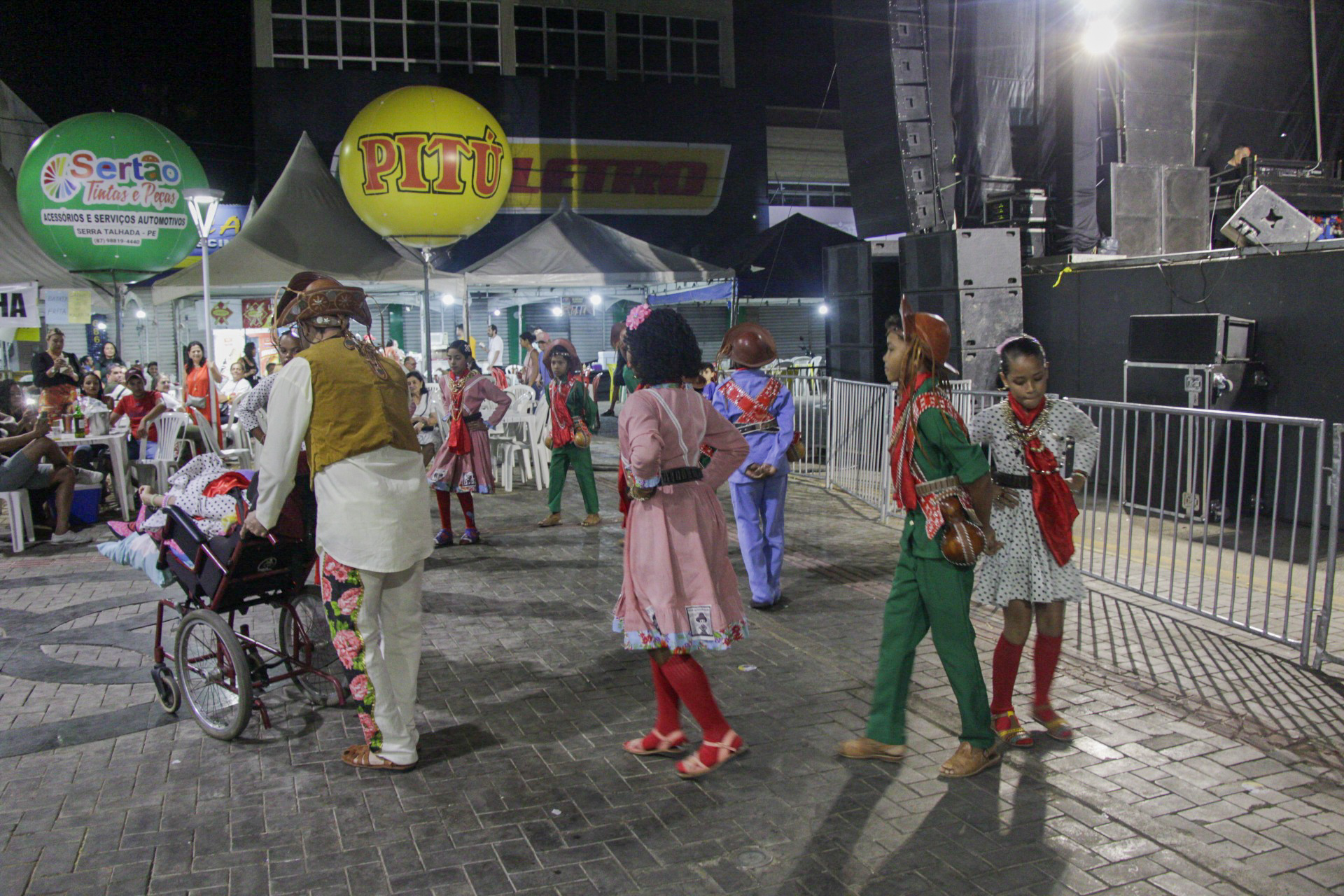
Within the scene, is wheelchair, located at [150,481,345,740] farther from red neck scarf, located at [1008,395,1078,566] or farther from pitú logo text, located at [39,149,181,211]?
→ pitú logo text, located at [39,149,181,211]

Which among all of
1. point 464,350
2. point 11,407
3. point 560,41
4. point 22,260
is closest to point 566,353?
point 464,350

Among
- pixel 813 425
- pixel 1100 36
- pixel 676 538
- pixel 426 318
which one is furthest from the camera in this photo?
pixel 426 318

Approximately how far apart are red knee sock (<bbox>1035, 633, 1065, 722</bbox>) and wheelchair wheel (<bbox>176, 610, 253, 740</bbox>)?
3473 millimetres

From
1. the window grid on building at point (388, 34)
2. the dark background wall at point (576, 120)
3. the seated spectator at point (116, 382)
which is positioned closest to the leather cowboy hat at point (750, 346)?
the seated spectator at point (116, 382)

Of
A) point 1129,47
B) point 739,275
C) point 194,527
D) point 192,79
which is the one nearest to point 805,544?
point 194,527

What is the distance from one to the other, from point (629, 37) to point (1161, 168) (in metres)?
15.8

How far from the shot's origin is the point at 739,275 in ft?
64.3

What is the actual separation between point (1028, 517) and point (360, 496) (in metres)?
2.79

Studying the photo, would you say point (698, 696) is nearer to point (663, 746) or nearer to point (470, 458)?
point (663, 746)

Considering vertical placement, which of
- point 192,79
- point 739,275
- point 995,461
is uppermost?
point 192,79

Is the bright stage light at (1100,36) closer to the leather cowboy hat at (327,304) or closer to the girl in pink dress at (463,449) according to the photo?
the girl in pink dress at (463,449)

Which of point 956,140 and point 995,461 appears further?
point 956,140

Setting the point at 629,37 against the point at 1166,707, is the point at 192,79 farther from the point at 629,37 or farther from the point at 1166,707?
the point at 1166,707

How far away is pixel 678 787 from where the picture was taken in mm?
3900
